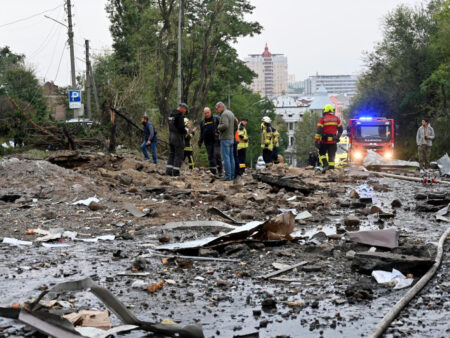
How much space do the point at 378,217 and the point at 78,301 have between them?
5.42 meters

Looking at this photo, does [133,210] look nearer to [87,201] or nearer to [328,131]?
[87,201]

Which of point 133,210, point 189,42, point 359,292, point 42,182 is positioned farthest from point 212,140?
point 189,42

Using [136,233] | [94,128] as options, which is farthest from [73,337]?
[94,128]

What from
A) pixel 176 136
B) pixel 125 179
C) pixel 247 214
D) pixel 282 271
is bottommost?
pixel 282 271

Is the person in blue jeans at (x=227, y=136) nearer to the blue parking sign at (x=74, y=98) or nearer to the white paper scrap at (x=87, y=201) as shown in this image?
the white paper scrap at (x=87, y=201)

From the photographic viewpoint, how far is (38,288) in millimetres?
5023

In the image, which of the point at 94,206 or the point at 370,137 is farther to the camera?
the point at 370,137

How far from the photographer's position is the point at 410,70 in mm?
47781

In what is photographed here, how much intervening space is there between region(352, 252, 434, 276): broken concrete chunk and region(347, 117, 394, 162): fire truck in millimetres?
20194

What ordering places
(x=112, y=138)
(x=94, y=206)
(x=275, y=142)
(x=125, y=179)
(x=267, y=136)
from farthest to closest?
1. (x=112, y=138)
2. (x=275, y=142)
3. (x=267, y=136)
4. (x=125, y=179)
5. (x=94, y=206)

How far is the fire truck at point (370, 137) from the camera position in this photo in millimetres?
25375

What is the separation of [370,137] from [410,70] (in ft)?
81.0

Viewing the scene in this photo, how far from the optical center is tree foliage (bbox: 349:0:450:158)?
4550 cm

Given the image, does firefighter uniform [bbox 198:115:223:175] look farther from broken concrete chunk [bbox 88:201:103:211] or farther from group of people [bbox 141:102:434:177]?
broken concrete chunk [bbox 88:201:103:211]
